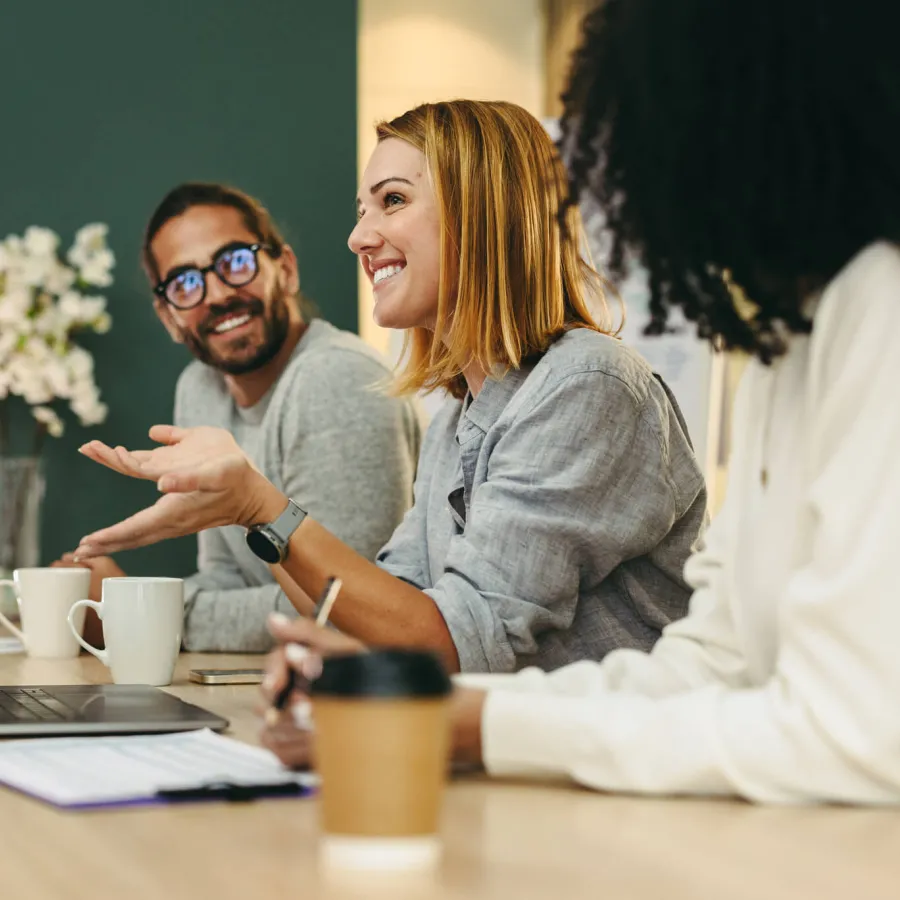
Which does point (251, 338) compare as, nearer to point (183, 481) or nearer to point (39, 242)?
point (39, 242)

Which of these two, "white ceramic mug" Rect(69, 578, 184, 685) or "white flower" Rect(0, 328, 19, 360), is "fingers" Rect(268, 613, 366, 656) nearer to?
"white ceramic mug" Rect(69, 578, 184, 685)

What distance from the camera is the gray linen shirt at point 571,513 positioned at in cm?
152

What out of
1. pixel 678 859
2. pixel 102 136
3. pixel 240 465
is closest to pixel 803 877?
pixel 678 859

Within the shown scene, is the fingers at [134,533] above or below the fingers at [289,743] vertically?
below

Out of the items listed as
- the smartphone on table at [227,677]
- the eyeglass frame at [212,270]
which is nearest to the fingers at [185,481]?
the smartphone on table at [227,677]

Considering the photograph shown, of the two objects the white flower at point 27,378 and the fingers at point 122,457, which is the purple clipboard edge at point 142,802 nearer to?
the fingers at point 122,457

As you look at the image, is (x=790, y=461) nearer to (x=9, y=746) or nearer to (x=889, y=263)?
(x=889, y=263)

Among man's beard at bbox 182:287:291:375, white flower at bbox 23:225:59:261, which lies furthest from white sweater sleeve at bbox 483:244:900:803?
white flower at bbox 23:225:59:261

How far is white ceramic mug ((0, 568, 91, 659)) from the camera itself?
1817mm

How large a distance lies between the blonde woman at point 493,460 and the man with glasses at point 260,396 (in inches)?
9.7

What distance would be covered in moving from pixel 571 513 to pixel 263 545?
364mm

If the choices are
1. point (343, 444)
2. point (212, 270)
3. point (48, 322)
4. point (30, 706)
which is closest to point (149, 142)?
point (48, 322)

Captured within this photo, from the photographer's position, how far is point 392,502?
2199 mm

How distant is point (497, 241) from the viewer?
1761 millimetres
